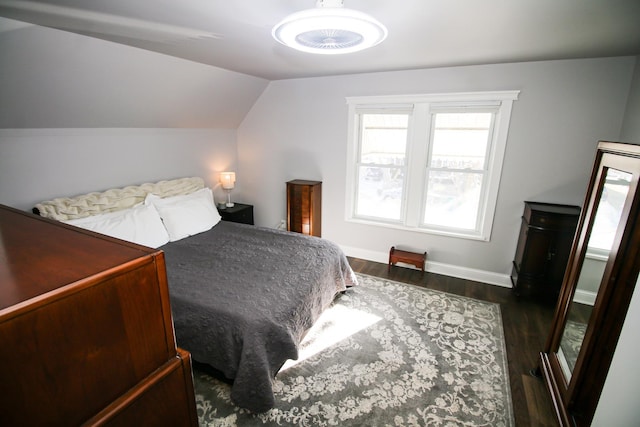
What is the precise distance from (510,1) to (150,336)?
6.94ft

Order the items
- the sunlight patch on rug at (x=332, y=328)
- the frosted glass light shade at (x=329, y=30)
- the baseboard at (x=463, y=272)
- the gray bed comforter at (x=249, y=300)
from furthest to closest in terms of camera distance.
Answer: the baseboard at (x=463, y=272)
the sunlight patch on rug at (x=332, y=328)
the gray bed comforter at (x=249, y=300)
the frosted glass light shade at (x=329, y=30)

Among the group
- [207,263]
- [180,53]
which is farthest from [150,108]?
[207,263]

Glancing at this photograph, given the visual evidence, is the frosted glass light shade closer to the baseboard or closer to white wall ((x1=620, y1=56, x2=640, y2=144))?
white wall ((x1=620, y1=56, x2=640, y2=144))

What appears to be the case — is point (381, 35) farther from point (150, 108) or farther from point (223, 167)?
point (223, 167)

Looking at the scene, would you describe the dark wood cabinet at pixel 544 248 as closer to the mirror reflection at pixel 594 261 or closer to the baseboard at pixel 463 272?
the baseboard at pixel 463 272

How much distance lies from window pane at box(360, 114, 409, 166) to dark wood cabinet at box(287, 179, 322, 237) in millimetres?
766

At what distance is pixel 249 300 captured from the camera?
2094mm

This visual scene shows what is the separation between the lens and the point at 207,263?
2.62m

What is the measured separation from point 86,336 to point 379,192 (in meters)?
3.66

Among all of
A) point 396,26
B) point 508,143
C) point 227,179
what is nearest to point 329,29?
point 396,26

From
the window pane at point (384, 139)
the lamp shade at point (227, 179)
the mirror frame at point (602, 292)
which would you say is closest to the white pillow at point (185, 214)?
the lamp shade at point (227, 179)

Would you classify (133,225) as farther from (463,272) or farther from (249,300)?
(463,272)

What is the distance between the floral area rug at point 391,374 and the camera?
6.21 ft

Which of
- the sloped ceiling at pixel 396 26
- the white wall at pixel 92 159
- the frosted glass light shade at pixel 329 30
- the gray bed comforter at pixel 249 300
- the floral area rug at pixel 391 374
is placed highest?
the sloped ceiling at pixel 396 26
